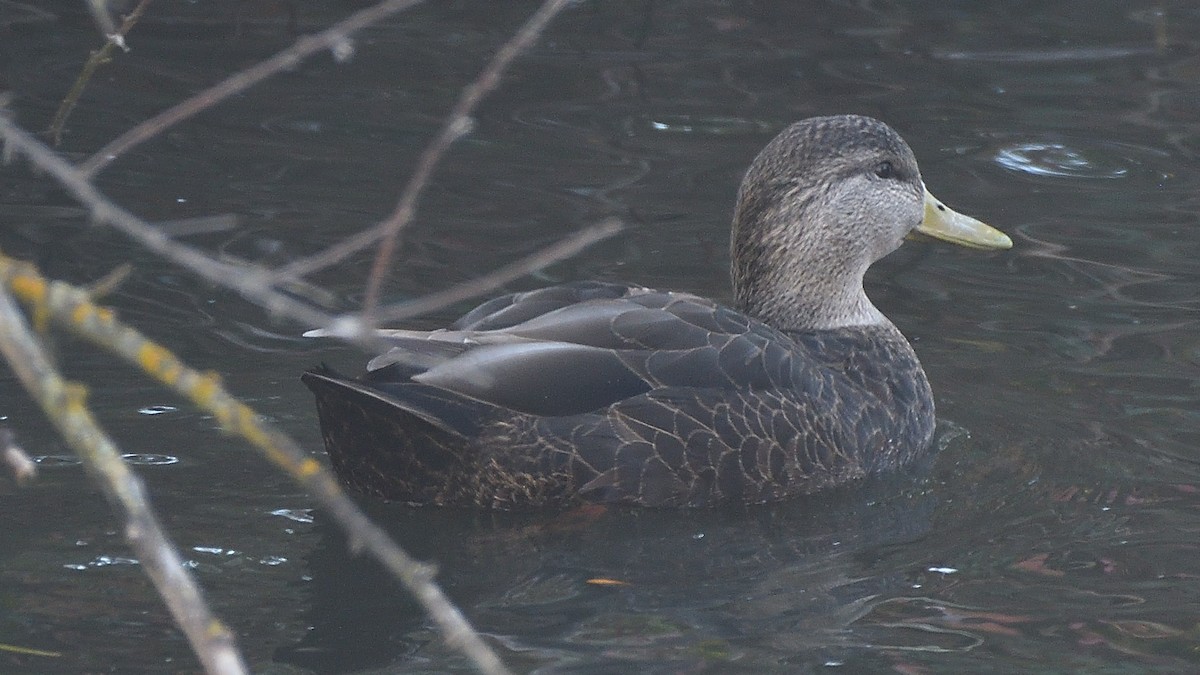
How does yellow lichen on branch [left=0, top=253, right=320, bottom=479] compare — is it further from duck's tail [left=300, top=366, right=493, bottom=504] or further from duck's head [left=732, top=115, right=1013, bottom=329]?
duck's head [left=732, top=115, right=1013, bottom=329]

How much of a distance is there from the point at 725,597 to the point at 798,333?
1766mm

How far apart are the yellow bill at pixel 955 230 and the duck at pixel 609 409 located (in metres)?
0.81

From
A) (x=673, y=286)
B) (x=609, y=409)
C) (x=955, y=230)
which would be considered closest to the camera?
(x=609, y=409)

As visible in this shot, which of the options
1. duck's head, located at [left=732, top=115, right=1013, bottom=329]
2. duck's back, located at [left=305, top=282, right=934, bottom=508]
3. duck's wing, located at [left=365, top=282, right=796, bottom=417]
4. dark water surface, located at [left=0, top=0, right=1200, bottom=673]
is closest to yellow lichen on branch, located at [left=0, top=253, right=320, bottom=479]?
dark water surface, located at [left=0, top=0, right=1200, bottom=673]

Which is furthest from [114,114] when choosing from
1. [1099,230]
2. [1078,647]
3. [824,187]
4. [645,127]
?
[1078,647]

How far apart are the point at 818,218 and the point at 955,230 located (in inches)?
27.2

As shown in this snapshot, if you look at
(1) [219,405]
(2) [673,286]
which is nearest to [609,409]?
(2) [673,286]

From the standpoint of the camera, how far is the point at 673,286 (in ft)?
25.2

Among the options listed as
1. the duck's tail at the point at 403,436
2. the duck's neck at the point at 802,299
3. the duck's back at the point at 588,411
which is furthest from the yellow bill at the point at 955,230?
the duck's tail at the point at 403,436

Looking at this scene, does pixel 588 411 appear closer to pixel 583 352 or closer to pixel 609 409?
pixel 609 409

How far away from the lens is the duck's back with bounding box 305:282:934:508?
539 cm

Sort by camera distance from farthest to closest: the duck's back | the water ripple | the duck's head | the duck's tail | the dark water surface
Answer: the water ripple, the duck's head, the duck's back, the duck's tail, the dark water surface

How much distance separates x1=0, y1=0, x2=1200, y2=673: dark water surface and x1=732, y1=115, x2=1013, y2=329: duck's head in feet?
2.31

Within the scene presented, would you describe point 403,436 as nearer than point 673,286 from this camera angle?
Yes
